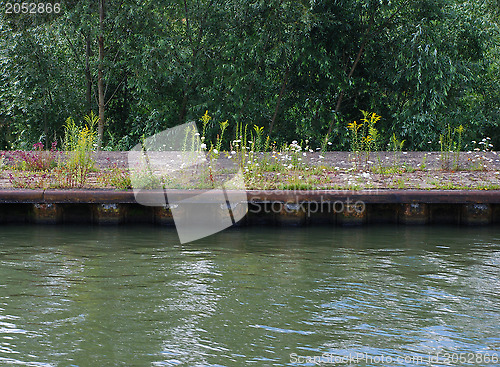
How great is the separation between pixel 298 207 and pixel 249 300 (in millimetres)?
3225

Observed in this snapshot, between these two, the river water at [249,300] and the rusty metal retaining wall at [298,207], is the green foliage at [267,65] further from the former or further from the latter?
the river water at [249,300]

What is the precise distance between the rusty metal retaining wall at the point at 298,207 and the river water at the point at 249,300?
1.68ft

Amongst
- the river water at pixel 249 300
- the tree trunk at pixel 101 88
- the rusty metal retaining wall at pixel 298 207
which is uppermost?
the tree trunk at pixel 101 88

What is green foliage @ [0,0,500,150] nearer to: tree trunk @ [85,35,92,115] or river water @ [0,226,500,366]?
tree trunk @ [85,35,92,115]

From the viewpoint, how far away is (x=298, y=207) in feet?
27.9

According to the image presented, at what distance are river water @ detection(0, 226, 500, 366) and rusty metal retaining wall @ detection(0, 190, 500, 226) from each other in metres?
0.51

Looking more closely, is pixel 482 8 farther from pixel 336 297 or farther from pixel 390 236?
pixel 336 297

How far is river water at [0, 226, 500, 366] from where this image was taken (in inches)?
170

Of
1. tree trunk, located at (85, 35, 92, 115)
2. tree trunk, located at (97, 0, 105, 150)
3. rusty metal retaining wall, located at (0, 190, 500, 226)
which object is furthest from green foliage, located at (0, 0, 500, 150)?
rusty metal retaining wall, located at (0, 190, 500, 226)

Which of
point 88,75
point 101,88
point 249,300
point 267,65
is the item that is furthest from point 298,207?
point 88,75

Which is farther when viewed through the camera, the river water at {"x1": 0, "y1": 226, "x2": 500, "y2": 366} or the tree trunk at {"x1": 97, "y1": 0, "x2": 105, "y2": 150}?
the tree trunk at {"x1": 97, "y1": 0, "x2": 105, "y2": 150}

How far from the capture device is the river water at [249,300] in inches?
170

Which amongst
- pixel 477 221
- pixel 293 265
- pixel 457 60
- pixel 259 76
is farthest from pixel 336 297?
pixel 457 60

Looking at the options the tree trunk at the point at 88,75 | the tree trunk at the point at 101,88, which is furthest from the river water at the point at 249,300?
the tree trunk at the point at 88,75
